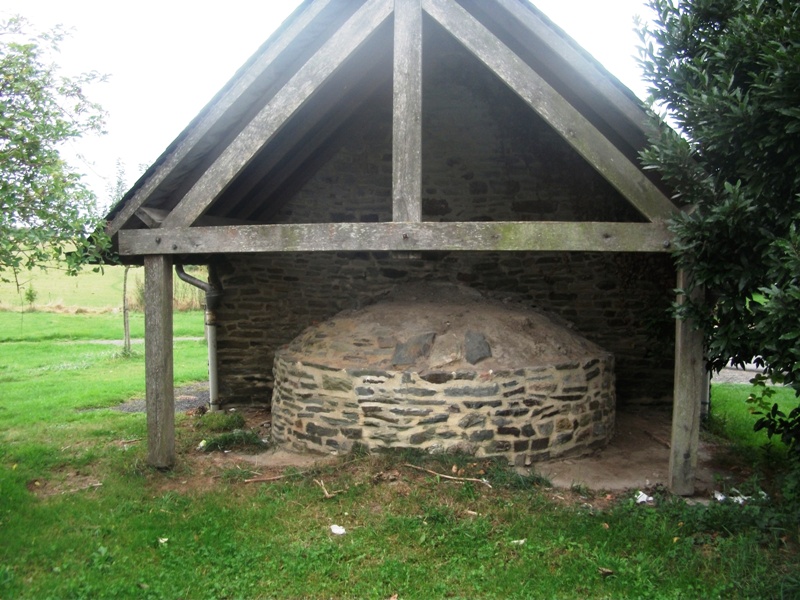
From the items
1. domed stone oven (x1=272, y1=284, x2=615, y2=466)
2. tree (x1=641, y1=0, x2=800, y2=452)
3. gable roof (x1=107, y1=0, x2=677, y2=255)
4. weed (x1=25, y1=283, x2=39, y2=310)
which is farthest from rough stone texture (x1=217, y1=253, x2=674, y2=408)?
tree (x1=641, y1=0, x2=800, y2=452)

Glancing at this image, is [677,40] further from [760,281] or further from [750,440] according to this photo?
[750,440]

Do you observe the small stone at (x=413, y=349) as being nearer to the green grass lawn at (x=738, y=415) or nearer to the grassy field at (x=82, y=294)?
the green grass lawn at (x=738, y=415)

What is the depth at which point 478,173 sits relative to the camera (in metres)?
8.84

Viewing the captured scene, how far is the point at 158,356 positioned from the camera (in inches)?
247

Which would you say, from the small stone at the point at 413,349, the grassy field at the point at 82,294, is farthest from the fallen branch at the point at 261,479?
the grassy field at the point at 82,294

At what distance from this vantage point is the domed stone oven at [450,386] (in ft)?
20.8

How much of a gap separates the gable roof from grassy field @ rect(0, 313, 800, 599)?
2.17m

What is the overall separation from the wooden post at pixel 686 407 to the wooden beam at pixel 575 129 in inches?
32.3

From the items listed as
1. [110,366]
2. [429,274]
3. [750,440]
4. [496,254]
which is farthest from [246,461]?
[110,366]

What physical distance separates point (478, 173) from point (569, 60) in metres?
3.63

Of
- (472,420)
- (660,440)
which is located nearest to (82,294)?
(472,420)

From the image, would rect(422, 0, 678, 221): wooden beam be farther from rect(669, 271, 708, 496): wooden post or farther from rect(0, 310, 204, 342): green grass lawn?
rect(0, 310, 204, 342): green grass lawn

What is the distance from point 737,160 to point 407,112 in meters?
2.54

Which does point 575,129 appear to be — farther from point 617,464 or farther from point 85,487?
point 85,487
